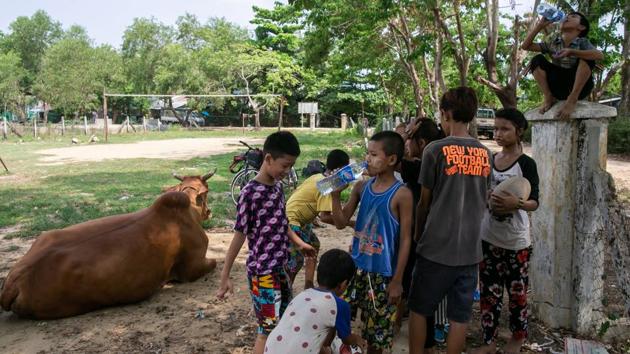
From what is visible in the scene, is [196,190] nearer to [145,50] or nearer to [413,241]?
[413,241]

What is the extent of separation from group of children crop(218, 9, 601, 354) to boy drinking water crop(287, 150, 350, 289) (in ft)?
0.63

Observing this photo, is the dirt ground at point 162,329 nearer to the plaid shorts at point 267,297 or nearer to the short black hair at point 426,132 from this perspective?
the plaid shorts at point 267,297

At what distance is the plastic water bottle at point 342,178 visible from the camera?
118 inches

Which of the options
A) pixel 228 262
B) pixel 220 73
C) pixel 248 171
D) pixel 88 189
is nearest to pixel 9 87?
pixel 220 73

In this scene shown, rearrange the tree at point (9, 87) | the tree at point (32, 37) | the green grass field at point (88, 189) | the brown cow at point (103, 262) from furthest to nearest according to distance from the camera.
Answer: the tree at point (32, 37) → the tree at point (9, 87) → the green grass field at point (88, 189) → the brown cow at point (103, 262)

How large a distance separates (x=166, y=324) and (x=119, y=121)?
171 ft

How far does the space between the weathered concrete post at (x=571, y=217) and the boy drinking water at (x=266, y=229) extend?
193 centimetres

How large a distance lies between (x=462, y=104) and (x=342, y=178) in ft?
2.60

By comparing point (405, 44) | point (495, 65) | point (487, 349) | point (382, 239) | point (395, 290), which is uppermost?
point (405, 44)

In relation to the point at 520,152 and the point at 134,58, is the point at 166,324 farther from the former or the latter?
the point at 134,58

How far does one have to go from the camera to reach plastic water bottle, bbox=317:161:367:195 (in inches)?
118


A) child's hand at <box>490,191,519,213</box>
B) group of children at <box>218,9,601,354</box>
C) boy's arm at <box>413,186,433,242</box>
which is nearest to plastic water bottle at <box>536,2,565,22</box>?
group of children at <box>218,9,601,354</box>

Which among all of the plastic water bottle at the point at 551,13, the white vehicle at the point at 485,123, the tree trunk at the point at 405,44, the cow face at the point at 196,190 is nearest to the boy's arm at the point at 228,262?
the plastic water bottle at the point at 551,13

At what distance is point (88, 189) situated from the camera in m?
11.2
